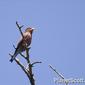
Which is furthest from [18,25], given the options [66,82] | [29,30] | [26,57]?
[29,30]

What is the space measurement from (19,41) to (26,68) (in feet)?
13.9

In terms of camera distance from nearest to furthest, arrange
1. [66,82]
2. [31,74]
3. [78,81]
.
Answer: [66,82], [31,74], [78,81]

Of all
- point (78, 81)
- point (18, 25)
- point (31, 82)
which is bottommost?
point (78, 81)

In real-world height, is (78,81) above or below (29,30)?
below

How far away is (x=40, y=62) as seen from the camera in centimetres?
549

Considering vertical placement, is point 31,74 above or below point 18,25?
below

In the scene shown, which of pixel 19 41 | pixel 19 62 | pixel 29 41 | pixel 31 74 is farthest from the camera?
pixel 29 41

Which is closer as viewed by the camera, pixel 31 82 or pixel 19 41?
pixel 31 82

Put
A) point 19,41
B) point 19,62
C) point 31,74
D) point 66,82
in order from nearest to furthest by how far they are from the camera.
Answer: point 66,82, point 31,74, point 19,62, point 19,41

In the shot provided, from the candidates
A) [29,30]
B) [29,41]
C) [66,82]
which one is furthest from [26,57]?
[29,30]

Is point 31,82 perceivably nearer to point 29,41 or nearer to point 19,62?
point 19,62

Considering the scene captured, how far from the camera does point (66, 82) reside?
15.1 ft

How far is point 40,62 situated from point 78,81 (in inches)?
43.6

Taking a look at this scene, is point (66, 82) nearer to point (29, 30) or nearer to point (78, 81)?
point (78, 81)
